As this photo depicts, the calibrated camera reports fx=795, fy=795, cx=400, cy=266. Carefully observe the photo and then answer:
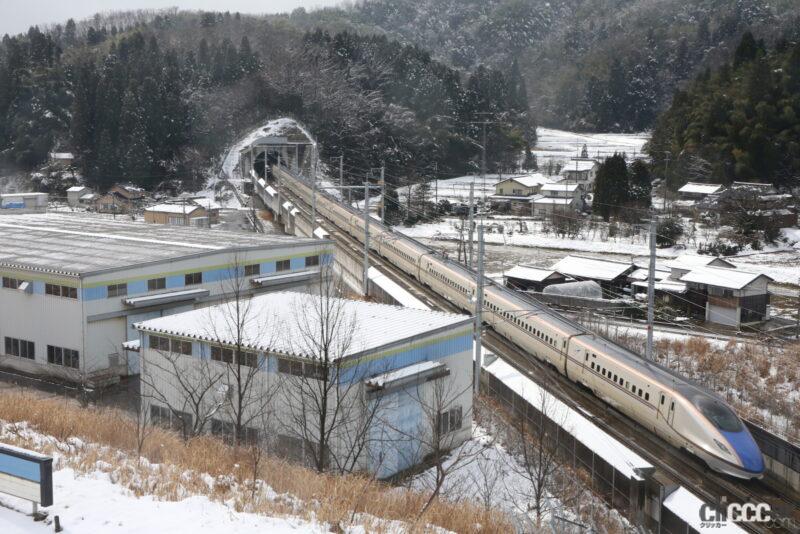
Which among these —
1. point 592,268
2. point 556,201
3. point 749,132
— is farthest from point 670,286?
point 749,132

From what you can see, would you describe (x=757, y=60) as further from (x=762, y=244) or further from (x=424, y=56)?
(x=424, y=56)

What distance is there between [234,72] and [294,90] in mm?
5123

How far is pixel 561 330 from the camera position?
16.3 m

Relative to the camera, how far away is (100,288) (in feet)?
58.6

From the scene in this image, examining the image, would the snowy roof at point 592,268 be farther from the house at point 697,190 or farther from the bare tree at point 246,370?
the house at point 697,190

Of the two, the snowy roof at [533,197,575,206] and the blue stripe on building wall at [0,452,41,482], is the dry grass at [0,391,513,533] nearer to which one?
the blue stripe on building wall at [0,452,41,482]

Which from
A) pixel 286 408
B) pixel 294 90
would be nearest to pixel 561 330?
pixel 286 408

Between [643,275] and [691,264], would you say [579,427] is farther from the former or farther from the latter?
[691,264]

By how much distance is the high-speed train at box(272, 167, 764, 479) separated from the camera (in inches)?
464

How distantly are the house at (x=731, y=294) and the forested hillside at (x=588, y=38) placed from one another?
7449cm

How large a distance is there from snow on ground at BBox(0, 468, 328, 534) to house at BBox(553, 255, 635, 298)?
22.1 meters

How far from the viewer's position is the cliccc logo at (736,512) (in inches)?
410

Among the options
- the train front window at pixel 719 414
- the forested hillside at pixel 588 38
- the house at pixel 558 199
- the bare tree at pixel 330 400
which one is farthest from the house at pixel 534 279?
the forested hillside at pixel 588 38

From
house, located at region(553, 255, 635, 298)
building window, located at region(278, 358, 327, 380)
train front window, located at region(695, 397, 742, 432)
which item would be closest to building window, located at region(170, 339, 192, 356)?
building window, located at region(278, 358, 327, 380)
